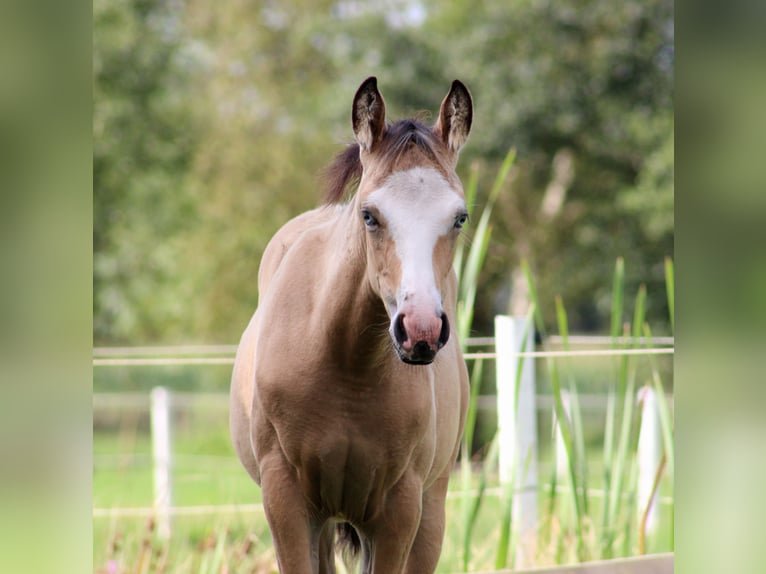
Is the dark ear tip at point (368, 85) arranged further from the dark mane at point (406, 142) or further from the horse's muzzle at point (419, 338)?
the horse's muzzle at point (419, 338)

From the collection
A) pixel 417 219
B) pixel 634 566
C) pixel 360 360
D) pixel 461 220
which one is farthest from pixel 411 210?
pixel 634 566

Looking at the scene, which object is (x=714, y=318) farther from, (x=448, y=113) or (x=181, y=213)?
(x=181, y=213)

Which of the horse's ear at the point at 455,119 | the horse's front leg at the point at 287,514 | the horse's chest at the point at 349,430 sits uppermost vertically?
the horse's ear at the point at 455,119

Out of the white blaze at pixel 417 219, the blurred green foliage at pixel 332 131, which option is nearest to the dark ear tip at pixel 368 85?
the white blaze at pixel 417 219

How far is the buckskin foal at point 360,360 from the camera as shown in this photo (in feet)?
7.19

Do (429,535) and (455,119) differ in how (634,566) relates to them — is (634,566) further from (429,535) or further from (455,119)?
(455,119)

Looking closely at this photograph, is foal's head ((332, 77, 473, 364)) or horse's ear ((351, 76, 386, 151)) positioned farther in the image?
horse's ear ((351, 76, 386, 151))

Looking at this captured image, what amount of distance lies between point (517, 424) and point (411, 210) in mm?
2613

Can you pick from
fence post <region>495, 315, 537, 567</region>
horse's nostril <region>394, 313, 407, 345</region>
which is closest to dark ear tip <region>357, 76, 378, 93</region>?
horse's nostril <region>394, 313, 407, 345</region>

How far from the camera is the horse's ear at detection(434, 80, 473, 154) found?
93.7 inches

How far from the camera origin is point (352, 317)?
8.02 feet

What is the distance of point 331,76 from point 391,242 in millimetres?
14259

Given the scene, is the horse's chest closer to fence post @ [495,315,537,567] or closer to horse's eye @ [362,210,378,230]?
horse's eye @ [362,210,378,230]

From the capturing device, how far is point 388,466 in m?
2.49
